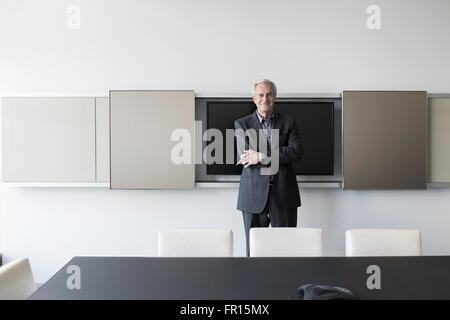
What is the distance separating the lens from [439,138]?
3771mm

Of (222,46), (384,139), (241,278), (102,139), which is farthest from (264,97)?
(241,278)

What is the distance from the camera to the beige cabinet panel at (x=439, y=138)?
3.77 m

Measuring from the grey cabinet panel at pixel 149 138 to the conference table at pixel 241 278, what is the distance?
1.75m

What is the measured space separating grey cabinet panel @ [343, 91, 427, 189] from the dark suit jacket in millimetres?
778

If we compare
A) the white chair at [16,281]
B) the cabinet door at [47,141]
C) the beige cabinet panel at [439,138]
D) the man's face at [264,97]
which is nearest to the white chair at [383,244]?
the man's face at [264,97]

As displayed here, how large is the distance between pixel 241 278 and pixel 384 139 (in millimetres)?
2622

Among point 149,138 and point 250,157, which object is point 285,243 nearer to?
point 250,157

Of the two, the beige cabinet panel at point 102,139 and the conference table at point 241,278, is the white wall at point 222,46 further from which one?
the conference table at point 241,278

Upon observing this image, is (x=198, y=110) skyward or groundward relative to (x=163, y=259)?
skyward
